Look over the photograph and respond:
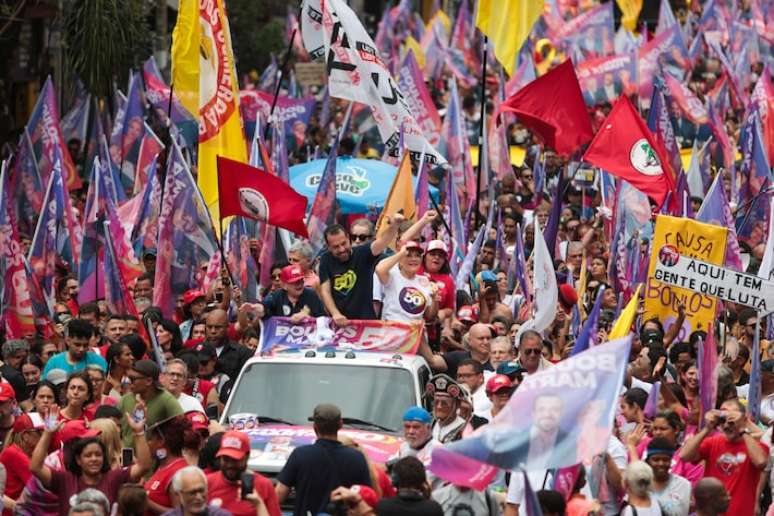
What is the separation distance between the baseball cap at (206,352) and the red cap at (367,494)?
4.20 metres

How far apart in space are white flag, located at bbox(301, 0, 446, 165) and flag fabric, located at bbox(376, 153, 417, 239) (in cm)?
94

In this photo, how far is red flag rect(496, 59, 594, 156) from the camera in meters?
21.5

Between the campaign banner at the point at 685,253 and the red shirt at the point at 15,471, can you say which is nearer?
the red shirt at the point at 15,471

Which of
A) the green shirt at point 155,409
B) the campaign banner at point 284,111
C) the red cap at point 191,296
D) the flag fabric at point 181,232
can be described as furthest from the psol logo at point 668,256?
the campaign banner at point 284,111

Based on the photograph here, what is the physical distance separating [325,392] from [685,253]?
178 inches

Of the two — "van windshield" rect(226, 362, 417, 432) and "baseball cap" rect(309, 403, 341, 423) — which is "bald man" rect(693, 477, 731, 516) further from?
"van windshield" rect(226, 362, 417, 432)

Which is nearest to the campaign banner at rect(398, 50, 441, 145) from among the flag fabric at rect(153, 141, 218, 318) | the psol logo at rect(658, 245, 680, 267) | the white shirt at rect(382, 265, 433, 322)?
the flag fabric at rect(153, 141, 218, 318)

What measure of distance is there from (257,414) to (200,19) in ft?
26.2

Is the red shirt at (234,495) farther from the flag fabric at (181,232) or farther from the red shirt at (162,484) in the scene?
the flag fabric at (181,232)

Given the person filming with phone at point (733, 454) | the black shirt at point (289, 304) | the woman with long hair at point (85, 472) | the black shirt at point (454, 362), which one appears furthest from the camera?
the black shirt at point (289, 304)

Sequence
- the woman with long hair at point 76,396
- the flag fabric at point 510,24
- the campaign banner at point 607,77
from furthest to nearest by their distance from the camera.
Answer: the campaign banner at point 607,77 < the flag fabric at point 510,24 < the woman with long hair at point 76,396

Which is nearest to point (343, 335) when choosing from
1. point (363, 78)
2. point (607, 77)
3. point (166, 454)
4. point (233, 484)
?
point (166, 454)

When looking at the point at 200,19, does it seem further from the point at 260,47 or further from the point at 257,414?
the point at 260,47

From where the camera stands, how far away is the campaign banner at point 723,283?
14.9 metres
